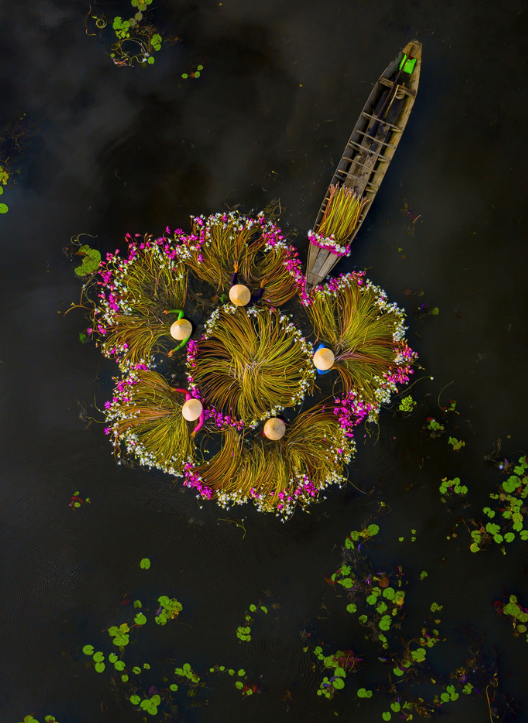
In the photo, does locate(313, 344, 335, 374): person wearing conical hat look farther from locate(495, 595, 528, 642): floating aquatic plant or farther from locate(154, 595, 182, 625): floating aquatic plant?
locate(495, 595, 528, 642): floating aquatic plant

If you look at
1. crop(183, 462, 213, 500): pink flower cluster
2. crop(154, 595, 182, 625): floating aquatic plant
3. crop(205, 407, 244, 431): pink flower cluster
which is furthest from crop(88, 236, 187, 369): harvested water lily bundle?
crop(154, 595, 182, 625): floating aquatic plant

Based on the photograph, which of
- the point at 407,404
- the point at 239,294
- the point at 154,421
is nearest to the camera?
the point at 239,294

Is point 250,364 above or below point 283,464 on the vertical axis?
above

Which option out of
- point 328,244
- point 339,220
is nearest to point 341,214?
point 339,220

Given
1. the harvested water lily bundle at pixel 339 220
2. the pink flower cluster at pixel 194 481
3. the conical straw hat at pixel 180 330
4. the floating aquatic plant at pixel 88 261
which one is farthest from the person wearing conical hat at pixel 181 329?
the harvested water lily bundle at pixel 339 220

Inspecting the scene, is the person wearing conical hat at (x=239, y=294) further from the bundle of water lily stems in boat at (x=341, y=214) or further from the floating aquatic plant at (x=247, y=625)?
the floating aquatic plant at (x=247, y=625)

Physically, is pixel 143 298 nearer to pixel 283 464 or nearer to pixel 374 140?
pixel 283 464

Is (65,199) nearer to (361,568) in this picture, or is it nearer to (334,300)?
(334,300)

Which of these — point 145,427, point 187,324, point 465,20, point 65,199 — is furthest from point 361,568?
point 465,20
